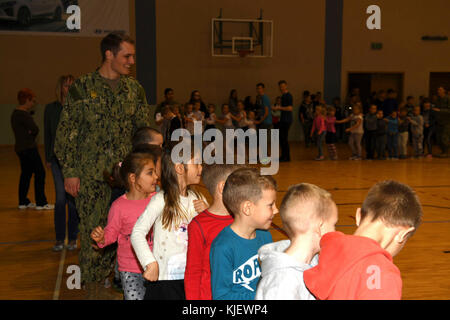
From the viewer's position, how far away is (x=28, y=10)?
1317 cm

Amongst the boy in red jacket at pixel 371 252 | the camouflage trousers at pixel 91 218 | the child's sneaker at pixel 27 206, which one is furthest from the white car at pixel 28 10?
the boy in red jacket at pixel 371 252

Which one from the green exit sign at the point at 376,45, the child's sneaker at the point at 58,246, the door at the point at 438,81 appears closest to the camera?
the child's sneaker at the point at 58,246

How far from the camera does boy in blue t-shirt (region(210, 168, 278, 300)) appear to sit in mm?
1842

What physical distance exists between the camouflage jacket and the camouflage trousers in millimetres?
88

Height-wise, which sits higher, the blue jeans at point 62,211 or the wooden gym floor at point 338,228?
the blue jeans at point 62,211

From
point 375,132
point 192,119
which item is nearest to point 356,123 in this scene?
point 375,132

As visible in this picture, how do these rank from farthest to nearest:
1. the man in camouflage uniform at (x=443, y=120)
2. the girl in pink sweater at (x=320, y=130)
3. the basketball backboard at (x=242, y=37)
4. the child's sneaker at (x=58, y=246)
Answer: the basketball backboard at (x=242, y=37)
the man in camouflage uniform at (x=443, y=120)
the girl in pink sweater at (x=320, y=130)
the child's sneaker at (x=58, y=246)

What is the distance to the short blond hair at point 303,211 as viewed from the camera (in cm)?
166

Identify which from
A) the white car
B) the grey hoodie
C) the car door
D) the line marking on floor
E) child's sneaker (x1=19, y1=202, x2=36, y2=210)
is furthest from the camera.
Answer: the car door

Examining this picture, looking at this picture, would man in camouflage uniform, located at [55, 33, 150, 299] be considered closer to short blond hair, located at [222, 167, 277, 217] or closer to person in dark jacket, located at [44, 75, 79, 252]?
person in dark jacket, located at [44, 75, 79, 252]

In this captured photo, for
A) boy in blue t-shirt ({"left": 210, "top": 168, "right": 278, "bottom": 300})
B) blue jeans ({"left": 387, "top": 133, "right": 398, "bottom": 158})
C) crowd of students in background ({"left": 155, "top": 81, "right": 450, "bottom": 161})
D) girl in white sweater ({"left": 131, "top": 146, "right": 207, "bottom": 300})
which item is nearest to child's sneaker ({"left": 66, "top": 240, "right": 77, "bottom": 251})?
girl in white sweater ({"left": 131, "top": 146, "right": 207, "bottom": 300})

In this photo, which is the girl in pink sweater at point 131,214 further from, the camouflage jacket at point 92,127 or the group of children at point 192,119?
A: the group of children at point 192,119

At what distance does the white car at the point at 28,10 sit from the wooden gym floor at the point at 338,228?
5.13m

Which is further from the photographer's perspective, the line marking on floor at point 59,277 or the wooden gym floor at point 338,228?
the wooden gym floor at point 338,228
